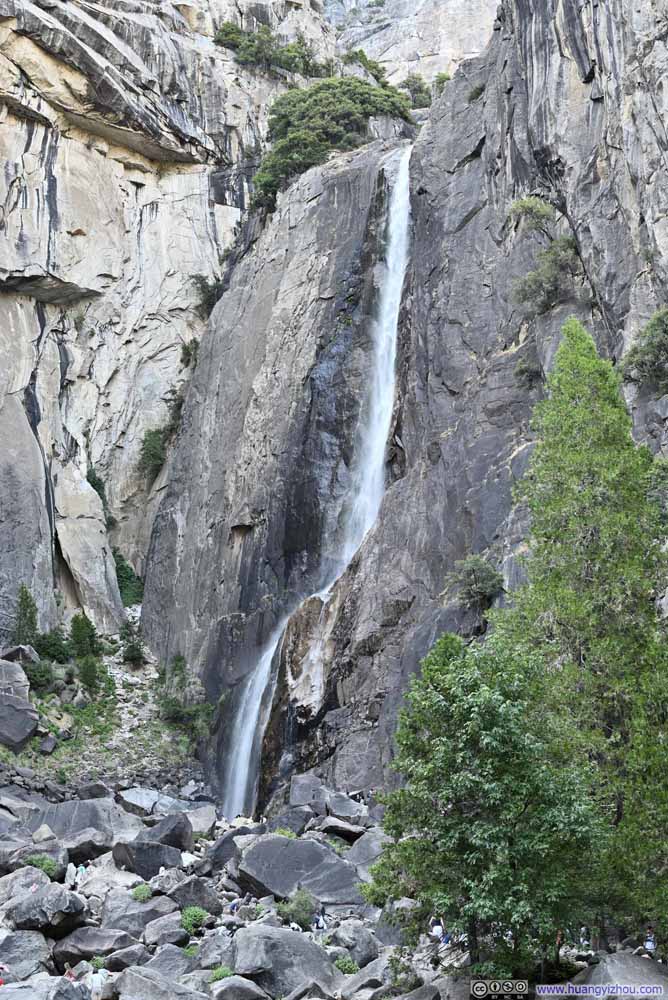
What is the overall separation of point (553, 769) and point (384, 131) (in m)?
44.0

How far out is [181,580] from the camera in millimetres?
41375

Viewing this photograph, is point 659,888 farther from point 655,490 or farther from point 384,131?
point 384,131

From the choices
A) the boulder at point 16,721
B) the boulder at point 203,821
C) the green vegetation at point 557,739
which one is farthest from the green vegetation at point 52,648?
the green vegetation at point 557,739

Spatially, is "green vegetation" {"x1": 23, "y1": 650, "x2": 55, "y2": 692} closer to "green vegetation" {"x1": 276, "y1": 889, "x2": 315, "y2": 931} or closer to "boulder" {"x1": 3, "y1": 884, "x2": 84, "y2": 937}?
"boulder" {"x1": 3, "y1": 884, "x2": 84, "y2": 937}

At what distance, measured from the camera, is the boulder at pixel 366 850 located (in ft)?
67.9

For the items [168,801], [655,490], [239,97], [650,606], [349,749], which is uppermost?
[239,97]

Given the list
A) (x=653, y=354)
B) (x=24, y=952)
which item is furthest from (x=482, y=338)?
(x=24, y=952)

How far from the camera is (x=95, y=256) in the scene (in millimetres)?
48344

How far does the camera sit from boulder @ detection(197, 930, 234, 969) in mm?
15414

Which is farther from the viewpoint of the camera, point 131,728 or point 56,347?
point 56,347

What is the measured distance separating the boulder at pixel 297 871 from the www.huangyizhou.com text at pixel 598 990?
283 inches

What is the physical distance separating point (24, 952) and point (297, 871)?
5.21m

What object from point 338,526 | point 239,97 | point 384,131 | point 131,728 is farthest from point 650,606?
point 239,97

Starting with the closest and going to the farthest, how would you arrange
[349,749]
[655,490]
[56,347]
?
[655,490]
[349,749]
[56,347]
